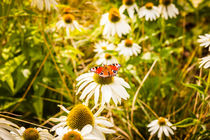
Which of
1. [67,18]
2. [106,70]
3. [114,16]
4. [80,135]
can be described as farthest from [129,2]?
[80,135]

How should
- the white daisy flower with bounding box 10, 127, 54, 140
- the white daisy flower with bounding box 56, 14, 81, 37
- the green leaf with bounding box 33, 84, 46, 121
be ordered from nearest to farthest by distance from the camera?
the white daisy flower with bounding box 10, 127, 54, 140 < the green leaf with bounding box 33, 84, 46, 121 < the white daisy flower with bounding box 56, 14, 81, 37

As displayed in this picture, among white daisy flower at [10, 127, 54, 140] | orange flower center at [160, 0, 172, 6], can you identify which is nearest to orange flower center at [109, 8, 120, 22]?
orange flower center at [160, 0, 172, 6]

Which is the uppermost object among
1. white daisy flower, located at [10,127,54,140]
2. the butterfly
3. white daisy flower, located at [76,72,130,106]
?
the butterfly

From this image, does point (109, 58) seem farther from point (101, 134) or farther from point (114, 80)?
point (101, 134)

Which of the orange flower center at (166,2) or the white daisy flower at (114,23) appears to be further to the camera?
the orange flower center at (166,2)

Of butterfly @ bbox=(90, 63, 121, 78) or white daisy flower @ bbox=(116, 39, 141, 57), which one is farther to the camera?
white daisy flower @ bbox=(116, 39, 141, 57)

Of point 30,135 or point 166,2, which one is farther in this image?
point 166,2

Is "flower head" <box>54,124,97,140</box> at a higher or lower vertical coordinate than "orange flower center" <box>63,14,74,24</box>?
lower

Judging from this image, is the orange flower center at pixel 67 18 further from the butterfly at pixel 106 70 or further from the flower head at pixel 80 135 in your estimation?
the flower head at pixel 80 135

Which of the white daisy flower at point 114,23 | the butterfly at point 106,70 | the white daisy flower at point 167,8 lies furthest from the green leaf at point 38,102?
the white daisy flower at point 167,8

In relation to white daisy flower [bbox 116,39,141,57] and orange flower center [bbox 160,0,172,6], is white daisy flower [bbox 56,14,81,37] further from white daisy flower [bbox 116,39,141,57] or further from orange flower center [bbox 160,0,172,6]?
orange flower center [bbox 160,0,172,6]

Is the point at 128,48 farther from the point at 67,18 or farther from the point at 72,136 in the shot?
the point at 72,136
